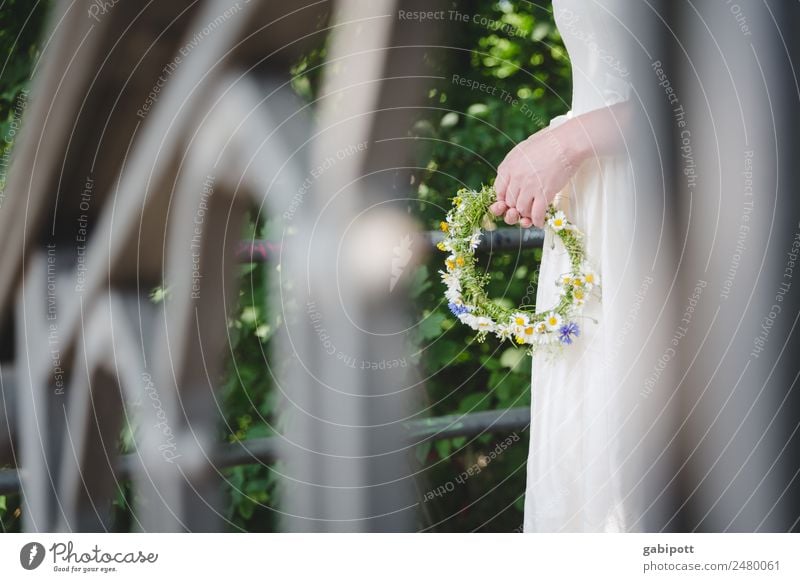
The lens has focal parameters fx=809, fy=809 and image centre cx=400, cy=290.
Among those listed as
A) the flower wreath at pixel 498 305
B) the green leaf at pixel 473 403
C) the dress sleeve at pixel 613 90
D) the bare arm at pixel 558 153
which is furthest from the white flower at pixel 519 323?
the green leaf at pixel 473 403

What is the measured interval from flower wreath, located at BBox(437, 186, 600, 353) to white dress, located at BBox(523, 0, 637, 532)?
2 cm

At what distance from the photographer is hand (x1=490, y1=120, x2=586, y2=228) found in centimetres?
83

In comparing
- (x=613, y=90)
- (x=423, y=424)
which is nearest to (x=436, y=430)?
(x=423, y=424)

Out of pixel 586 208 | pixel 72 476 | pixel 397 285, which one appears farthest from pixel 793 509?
pixel 72 476

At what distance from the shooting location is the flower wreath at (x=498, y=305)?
85 centimetres

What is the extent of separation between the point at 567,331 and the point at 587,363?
0.05m

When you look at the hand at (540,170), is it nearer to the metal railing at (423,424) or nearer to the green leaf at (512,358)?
the metal railing at (423,424)

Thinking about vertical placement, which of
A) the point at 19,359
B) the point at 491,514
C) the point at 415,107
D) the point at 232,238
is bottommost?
the point at 491,514

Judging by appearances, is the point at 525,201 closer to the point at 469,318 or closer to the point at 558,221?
the point at 558,221

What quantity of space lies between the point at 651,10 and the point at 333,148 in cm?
41

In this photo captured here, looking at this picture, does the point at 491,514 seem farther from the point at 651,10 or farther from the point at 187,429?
the point at 651,10

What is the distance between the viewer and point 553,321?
0.85 m

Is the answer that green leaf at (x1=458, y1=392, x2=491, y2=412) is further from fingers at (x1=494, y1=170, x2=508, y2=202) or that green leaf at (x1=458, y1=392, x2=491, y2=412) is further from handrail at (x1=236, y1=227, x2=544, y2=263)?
fingers at (x1=494, y1=170, x2=508, y2=202)

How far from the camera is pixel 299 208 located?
104 centimetres
